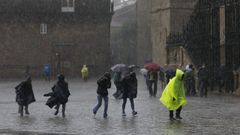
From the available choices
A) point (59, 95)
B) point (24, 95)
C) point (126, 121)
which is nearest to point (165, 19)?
point (24, 95)

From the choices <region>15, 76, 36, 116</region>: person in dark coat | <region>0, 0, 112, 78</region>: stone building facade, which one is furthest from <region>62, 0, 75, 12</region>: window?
<region>15, 76, 36, 116</region>: person in dark coat

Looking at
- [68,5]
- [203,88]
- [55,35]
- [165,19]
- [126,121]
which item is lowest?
[126,121]

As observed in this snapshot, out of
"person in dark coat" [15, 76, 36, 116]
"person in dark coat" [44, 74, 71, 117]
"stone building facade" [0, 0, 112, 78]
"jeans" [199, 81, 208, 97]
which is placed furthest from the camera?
"stone building facade" [0, 0, 112, 78]

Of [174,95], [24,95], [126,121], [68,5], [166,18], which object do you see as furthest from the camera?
[68,5]

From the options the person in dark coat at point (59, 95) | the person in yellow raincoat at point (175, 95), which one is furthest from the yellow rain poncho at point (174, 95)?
the person in dark coat at point (59, 95)

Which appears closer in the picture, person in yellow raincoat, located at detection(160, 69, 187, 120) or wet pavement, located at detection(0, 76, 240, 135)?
wet pavement, located at detection(0, 76, 240, 135)

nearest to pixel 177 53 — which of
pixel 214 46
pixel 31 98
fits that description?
pixel 214 46

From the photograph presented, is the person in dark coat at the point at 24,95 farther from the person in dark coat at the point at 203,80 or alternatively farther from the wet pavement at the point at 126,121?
the person in dark coat at the point at 203,80

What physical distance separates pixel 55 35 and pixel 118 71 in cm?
2828

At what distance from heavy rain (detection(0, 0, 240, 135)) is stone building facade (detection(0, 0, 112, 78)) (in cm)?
9

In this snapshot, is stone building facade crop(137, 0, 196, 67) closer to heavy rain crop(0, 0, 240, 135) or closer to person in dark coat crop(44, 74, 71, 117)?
heavy rain crop(0, 0, 240, 135)

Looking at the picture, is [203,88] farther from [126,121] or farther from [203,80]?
[126,121]

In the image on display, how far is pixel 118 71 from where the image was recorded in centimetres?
2592

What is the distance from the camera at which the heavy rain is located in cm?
1652
